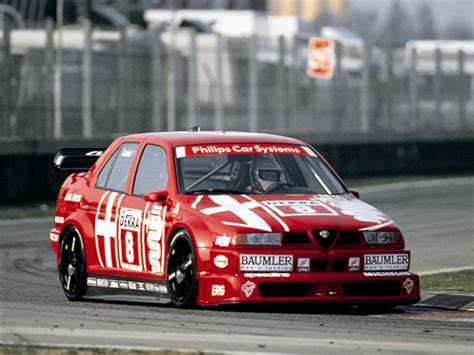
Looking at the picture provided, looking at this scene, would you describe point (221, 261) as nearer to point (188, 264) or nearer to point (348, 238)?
point (188, 264)

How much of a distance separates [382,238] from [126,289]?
7.27 feet

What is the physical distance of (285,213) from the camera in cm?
1195

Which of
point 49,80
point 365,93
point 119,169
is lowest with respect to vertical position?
point 365,93

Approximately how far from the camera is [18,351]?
9.45 meters

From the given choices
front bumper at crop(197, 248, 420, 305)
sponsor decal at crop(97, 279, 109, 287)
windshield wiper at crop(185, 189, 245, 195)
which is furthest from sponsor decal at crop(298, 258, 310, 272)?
sponsor decal at crop(97, 279, 109, 287)

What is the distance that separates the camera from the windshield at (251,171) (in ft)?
41.5

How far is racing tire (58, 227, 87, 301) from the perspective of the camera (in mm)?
13414

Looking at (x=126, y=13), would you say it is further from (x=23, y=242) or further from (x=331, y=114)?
(x=23, y=242)

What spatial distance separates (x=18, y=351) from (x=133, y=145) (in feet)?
14.5

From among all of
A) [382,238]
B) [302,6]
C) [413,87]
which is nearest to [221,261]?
[382,238]

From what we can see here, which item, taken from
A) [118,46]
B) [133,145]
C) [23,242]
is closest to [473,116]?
[118,46]

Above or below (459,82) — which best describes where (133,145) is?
above

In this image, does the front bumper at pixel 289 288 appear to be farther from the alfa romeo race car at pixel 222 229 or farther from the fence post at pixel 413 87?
the fence post at pixel 413 87

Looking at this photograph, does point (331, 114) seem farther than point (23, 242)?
Yes
